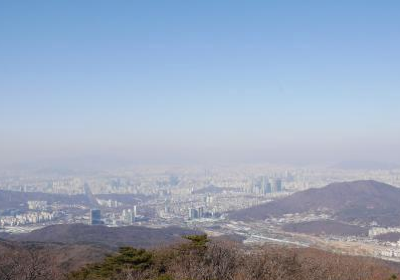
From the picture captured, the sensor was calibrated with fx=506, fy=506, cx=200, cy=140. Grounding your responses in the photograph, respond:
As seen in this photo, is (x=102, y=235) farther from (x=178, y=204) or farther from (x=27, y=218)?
(x=178, y=204)

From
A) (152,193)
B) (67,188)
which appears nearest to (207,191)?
(152,193)

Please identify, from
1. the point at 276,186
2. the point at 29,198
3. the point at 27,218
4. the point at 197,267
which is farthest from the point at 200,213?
the point at 197,267

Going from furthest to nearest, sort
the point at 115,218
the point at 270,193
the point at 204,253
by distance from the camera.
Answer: the point at 270,193
the point at 115,218
the point at 204,253

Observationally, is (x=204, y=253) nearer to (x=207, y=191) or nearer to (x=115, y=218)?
A: (x=115, y=218)

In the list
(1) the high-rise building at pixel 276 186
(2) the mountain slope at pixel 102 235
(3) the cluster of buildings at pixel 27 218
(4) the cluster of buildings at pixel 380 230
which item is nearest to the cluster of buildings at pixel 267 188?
(1) the high-rise building at pixel 276 186

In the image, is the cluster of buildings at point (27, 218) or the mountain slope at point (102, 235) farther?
the cluster of buildings at point (27, 218)

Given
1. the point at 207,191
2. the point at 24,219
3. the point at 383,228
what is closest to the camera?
the point at 383,228

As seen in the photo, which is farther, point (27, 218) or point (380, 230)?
point (27, 218)

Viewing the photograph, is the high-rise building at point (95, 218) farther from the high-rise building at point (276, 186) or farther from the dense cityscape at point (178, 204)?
the high-rise building at point (276, 186)

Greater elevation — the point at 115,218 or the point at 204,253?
the point at 204,253
